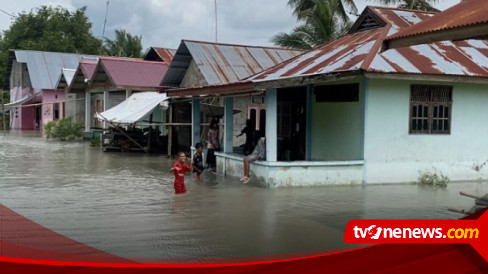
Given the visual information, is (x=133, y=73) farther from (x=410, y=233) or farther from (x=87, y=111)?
(x=410, y=233)

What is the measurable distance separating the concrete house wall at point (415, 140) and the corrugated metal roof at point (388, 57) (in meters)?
0.50

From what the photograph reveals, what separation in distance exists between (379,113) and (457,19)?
7.19 metres

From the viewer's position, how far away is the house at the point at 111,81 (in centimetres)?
2359

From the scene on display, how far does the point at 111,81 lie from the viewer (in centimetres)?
2381

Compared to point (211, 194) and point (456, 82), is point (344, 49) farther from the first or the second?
point (211, 194)

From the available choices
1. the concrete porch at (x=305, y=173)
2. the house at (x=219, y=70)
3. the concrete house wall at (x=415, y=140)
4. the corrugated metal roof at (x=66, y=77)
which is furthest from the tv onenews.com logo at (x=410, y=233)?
the corrugated metal roof at (x=66, y=77)

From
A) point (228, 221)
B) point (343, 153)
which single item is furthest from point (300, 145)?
point (228, 221)

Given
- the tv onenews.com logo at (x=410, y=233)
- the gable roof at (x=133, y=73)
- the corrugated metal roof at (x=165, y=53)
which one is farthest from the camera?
the corrugated metal roof at (x=165, y=53)

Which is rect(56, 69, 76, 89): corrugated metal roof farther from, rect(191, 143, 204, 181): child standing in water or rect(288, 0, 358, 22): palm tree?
rect(191, 143, 204, 181): child standing in water

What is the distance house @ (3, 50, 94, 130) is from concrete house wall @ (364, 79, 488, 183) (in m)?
27.3

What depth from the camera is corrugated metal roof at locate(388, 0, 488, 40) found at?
4.10 m

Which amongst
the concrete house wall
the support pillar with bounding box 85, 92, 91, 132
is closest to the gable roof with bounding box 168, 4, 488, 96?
the concrete house wall

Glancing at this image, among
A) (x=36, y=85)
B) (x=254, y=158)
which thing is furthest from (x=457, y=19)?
(x=36, y=85)

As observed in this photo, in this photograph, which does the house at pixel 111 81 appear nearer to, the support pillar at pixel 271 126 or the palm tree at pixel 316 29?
the palm tree at pixel 316 29
